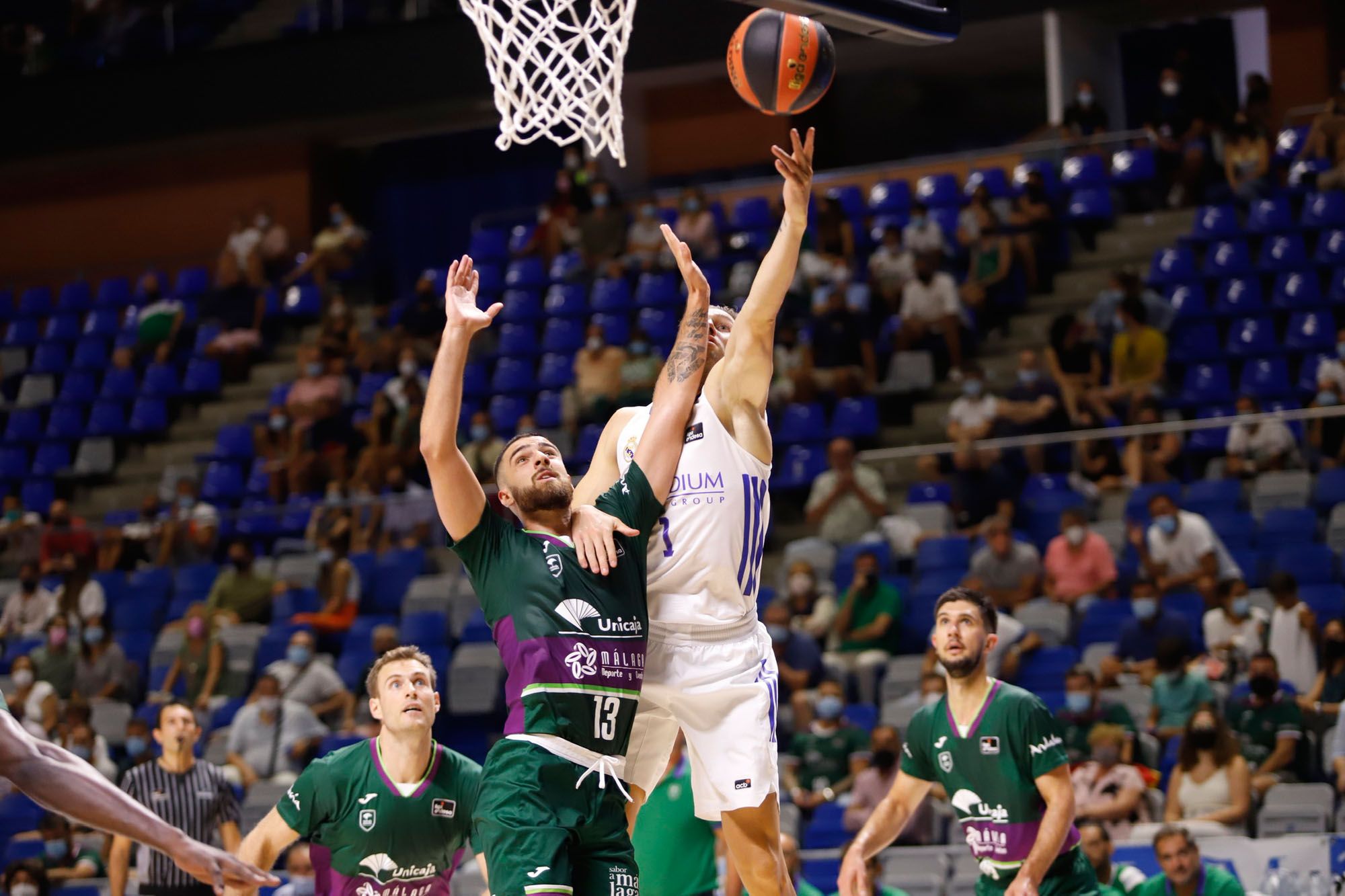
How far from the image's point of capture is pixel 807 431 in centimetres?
1390

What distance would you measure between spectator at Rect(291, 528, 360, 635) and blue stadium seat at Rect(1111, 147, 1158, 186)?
7800 millimetres

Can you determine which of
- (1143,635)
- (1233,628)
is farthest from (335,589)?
(1233,628)

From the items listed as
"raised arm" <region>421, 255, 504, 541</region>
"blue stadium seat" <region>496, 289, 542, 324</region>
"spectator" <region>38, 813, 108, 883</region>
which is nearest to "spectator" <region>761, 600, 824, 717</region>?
"spectator" <region>38, 813, 108, 883</region>

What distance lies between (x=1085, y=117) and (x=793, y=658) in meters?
7.58

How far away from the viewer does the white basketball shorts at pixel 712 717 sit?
18.5 feet

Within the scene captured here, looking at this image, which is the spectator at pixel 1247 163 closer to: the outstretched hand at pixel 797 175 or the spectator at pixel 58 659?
the outstretched hand at pixel 797 175

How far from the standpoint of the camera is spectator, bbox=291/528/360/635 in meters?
12.7

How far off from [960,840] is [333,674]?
4.75 meters

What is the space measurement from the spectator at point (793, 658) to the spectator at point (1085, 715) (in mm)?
1635

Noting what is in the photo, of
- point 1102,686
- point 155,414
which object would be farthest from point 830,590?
point 155,414

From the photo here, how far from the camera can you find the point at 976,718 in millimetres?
6738

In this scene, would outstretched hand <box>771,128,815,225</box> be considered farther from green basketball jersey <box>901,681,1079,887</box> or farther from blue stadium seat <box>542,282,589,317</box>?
blue stadium seat <box>542,282,589,317</box>

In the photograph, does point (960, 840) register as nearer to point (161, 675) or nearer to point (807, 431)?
point (807, 431)

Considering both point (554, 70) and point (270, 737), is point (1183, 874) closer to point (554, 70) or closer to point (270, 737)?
point (554, 70)
